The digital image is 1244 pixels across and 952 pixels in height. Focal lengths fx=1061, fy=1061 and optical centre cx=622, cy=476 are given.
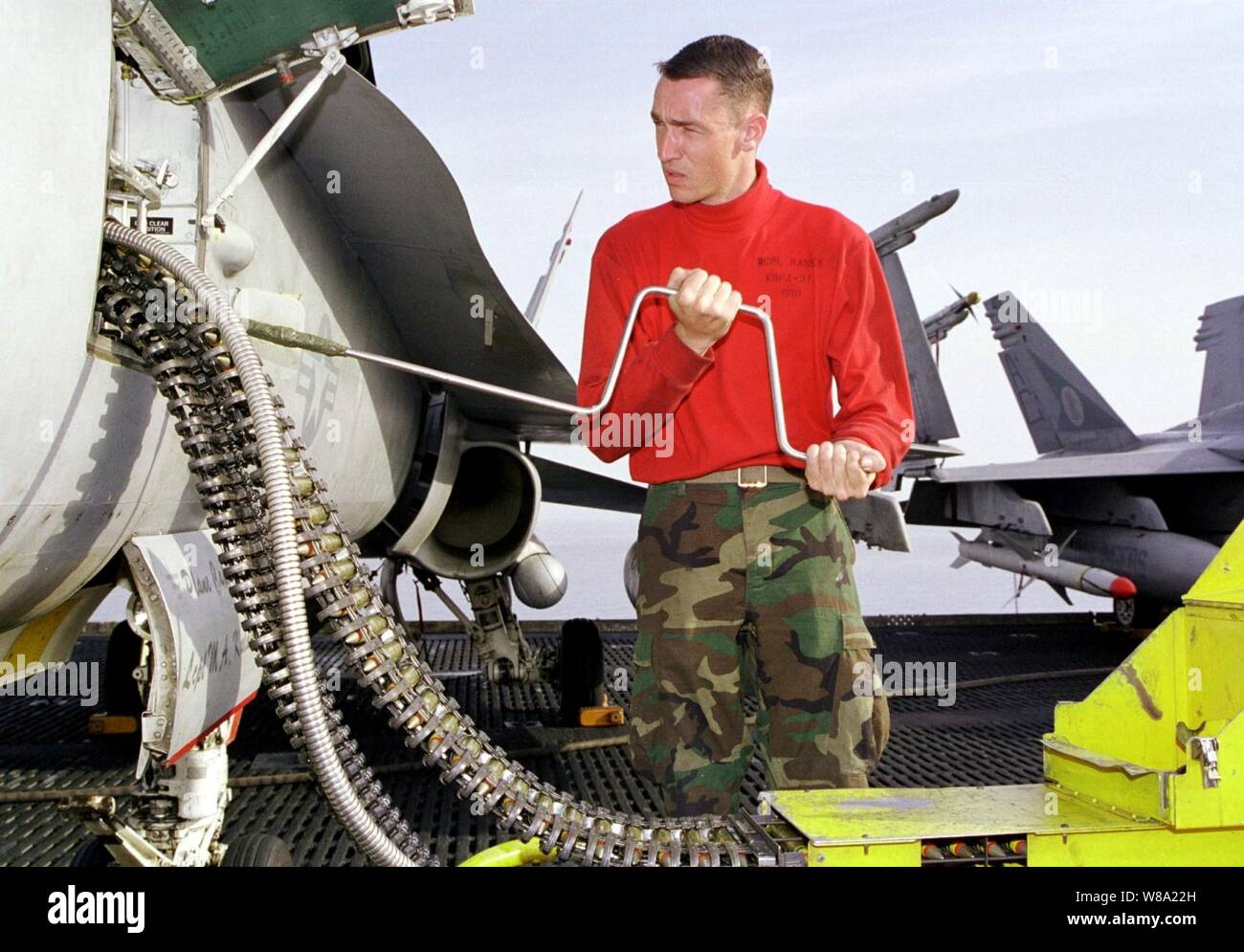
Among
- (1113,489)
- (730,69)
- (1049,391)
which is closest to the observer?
(730,69)

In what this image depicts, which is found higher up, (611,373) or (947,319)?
(947,319)

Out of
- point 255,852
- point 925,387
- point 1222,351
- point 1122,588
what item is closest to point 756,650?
point 255,852

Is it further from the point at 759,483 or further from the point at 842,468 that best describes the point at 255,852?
the point at 842,468

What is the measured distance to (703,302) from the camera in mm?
1877

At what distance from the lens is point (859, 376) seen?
2248 mm

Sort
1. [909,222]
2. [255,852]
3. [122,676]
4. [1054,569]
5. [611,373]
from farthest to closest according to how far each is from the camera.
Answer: [1054,569] < [909,222] < [122,676] < [255,852] < [611,373]

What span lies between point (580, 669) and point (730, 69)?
4.74 meters

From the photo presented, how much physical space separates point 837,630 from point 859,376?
1.76ft

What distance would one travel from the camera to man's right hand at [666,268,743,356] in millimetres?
1882

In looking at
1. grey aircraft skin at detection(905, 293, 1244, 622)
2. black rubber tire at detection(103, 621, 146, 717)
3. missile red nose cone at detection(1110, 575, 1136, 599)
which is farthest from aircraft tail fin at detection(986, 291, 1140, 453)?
black rubber tire at detection(103, 621, 146, 717)

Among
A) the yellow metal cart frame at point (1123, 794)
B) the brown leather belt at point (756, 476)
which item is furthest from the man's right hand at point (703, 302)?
the yellow metal cart frame at point (1123, 794)

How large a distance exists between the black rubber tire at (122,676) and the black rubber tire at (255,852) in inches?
138

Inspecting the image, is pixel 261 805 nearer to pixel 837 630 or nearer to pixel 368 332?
pixel 368 332
